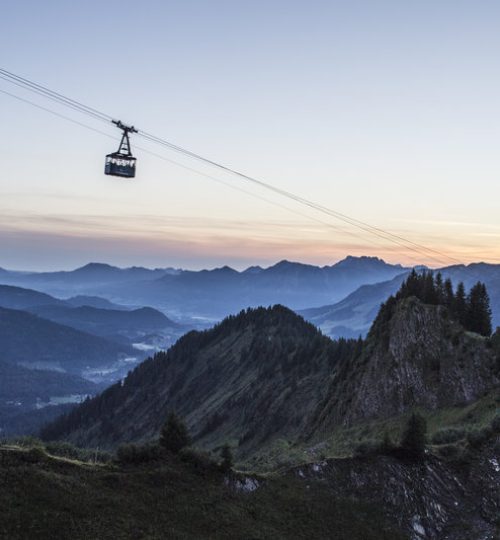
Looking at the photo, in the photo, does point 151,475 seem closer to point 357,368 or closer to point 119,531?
point 119,531

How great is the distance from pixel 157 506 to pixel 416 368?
5087 cm

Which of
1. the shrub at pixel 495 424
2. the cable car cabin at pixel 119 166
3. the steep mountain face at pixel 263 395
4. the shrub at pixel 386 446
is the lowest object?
the steep mountain face at pixel 263 395

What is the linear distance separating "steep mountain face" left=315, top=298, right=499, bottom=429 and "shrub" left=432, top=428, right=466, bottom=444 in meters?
17.5

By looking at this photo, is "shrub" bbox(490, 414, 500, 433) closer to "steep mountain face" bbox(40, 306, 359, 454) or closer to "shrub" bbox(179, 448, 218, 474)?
"shrub" bbox(179, 448, 218, 474)

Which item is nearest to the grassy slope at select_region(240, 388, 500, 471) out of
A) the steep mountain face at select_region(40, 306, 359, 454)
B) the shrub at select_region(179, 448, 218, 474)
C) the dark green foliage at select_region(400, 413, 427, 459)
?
the dark green foliage at select_region(400, 413, 427, 459)

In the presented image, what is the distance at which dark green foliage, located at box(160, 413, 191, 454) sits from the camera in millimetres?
34531

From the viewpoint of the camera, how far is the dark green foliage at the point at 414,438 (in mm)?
39406

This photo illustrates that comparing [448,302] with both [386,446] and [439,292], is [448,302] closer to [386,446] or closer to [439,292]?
[439,292]

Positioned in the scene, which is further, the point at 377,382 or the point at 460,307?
the point at 460,307

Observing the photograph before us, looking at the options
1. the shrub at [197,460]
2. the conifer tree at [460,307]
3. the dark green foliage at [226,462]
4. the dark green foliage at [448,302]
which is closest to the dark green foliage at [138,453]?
the shrub at [197,460]

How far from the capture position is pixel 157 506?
2892cm

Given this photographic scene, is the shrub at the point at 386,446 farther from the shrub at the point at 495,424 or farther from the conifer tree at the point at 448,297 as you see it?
the conifer tree at the point at 448,297

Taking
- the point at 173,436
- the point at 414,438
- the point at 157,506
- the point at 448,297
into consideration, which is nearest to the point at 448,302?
the point at 448,297

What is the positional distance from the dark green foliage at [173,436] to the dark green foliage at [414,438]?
56.0 ft
